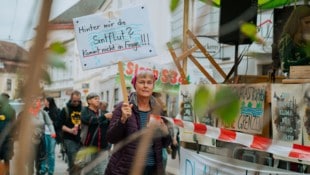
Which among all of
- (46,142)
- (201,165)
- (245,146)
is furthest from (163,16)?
(46,142)

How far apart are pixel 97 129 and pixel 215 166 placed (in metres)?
2.90

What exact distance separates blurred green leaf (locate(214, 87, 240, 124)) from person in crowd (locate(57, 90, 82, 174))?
Result: 23.5 ft

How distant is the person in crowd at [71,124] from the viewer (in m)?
8.76

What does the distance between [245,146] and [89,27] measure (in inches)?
64.1

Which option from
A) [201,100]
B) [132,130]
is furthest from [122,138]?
[201,100]

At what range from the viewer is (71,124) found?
29.6ft

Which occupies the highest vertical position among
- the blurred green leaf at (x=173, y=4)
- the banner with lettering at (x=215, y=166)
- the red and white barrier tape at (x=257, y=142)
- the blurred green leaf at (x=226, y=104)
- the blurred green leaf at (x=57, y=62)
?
the blurred green leaf at (x=173, y=4)

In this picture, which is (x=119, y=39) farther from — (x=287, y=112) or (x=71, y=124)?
(x=71, y=124)

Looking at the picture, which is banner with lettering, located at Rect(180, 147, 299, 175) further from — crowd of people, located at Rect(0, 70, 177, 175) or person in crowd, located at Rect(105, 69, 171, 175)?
person in crowd, located at Rect(105, 69, 171, 175)

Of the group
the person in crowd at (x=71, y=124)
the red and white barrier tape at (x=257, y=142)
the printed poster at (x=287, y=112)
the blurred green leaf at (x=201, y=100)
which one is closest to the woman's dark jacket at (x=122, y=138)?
the red and white barrier tape at (x=257, y=142)

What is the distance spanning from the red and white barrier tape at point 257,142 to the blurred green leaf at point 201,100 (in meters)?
2.19

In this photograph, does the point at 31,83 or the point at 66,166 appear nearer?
the point at 31,83

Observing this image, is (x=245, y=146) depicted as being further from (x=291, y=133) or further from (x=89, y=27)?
(x=89, y=27)

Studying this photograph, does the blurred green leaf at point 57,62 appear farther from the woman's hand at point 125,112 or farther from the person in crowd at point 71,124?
the person in crowd at point 71,124
